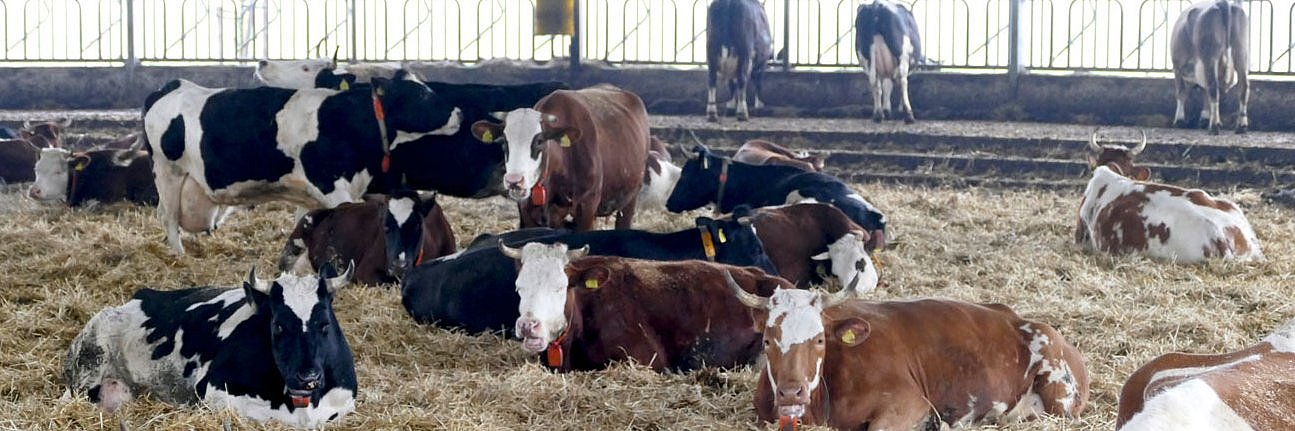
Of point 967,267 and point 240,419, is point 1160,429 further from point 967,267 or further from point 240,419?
point 967,267

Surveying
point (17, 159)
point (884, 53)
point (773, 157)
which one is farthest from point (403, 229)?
point (884, 53)

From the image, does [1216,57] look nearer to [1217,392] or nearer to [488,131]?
[488,131]

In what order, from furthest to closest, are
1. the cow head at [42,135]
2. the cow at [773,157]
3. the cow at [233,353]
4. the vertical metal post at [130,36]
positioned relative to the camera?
the vertical metal post at [130,36] < the cow head at [42,135] < the cow at [773,157] < the cow at [233,353]

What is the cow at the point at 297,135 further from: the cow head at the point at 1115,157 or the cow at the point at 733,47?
the cow at the point at 733,47

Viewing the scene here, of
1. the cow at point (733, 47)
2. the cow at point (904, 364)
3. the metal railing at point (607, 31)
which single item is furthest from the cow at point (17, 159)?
the cow at point (904, 364)

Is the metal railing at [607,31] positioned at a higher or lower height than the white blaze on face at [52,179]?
higher

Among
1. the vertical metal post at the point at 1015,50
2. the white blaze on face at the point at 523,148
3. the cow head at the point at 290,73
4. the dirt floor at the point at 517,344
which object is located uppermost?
the vertical metal post at the point at 1015,50

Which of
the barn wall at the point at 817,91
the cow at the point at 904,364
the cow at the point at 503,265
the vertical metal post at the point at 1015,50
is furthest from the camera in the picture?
the vertical metal post at the point at 1015,50

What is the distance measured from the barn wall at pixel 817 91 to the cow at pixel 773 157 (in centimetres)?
447

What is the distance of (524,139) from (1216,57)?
965 centimetres

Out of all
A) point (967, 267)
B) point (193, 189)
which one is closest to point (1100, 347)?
point (967, 267)

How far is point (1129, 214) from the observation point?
10891 millimetres

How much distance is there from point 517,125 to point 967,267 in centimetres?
299

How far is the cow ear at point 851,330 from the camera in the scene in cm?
632
